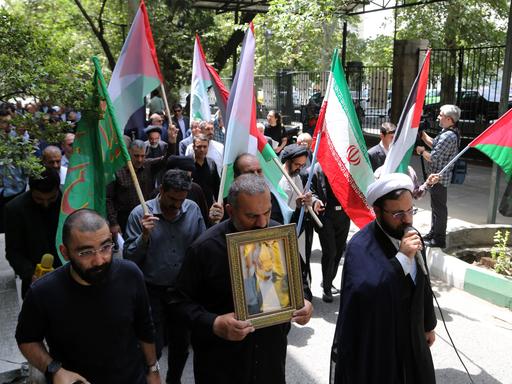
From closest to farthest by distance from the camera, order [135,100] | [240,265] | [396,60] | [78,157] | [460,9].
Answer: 1. [240,265]
2. [78,157]
3. [135,100]
4. [396,60]
5. [460,9]

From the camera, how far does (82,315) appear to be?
258cm

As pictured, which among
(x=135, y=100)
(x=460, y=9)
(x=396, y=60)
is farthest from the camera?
(x=460, y=9)

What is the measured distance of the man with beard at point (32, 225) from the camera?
165 inches

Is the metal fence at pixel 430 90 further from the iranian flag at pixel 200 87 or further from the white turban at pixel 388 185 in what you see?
the white turban at pixel 388 185

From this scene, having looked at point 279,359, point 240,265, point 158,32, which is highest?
point 158,32

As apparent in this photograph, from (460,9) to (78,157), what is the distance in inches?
725

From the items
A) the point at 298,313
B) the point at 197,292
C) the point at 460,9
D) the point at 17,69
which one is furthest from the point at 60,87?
the point at 460,9

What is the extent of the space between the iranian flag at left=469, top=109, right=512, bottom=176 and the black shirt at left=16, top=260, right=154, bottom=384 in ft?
14.5

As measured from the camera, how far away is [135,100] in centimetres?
526

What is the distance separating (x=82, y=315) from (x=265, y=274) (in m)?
0.84

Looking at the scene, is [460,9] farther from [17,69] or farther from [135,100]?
[17,69]

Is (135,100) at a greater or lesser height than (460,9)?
lesser

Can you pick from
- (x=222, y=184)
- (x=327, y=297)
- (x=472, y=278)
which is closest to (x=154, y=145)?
(x=327, y=297)

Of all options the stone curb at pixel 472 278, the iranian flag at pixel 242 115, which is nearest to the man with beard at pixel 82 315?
the iranian flag at pixel 242 115
